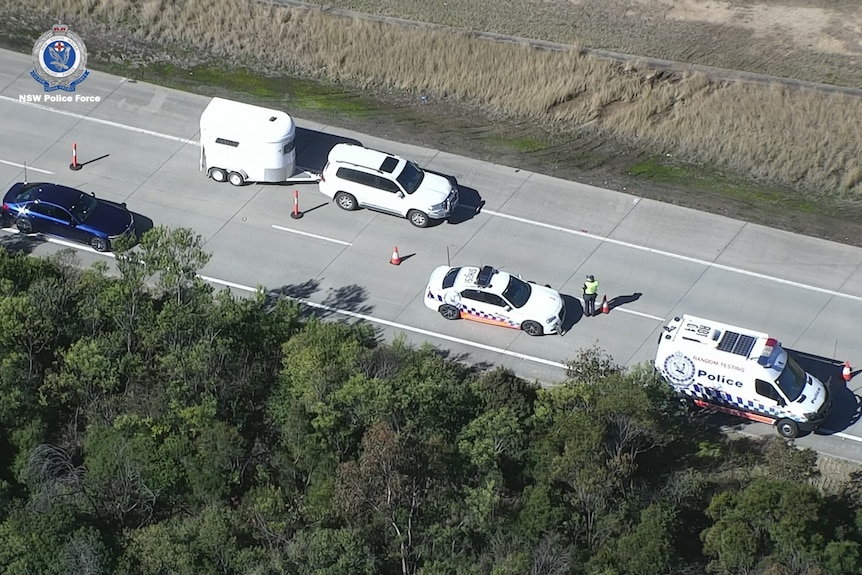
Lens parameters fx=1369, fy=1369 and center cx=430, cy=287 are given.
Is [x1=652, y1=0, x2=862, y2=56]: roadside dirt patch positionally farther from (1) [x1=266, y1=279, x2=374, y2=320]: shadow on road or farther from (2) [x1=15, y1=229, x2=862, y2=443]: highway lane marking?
(1) [x1=266, y1=279, x2=374, y2=320]: shadow on road

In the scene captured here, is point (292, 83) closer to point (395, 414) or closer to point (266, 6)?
point (266, 6)

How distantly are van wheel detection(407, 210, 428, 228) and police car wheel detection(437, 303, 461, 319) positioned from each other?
3.62 metres

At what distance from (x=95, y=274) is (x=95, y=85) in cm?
1152

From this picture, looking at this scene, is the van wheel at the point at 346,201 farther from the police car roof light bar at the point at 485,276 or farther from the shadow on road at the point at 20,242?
the shadow on road at the point at 20,242

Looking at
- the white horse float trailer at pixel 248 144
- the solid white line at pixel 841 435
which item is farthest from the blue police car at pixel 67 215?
the solid white line at pixel 841 435

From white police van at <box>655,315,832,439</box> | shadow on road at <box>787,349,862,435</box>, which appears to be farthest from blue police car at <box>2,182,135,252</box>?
shadow on road at <box>787,349,862,435</box>

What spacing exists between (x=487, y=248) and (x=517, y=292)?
10.4 feet

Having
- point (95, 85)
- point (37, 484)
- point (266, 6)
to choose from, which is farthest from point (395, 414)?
point (266, 6)

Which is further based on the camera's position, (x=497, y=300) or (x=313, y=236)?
(x=313, y=236)

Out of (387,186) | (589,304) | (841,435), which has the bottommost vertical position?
(841,435)

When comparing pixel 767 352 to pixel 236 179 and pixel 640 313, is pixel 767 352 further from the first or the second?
pixel 236 179

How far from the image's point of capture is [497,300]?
33.9 meters

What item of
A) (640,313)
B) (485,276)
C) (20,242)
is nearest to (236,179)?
(20,242)

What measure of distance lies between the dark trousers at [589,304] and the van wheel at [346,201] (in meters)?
7.38
